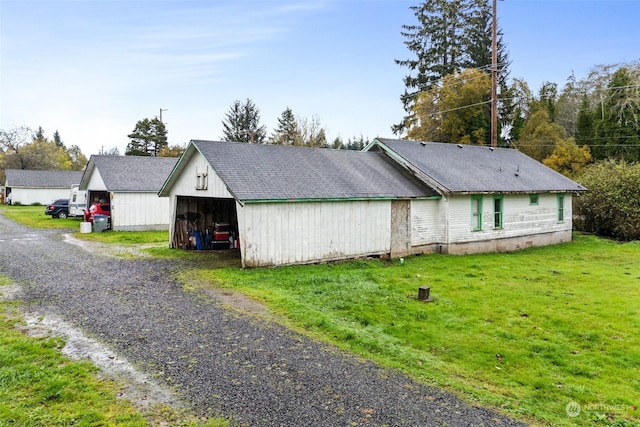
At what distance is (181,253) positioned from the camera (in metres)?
15.9

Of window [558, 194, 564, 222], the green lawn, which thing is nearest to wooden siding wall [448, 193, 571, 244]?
window [558, 194, 564, 222]

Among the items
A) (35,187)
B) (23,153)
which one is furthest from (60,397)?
(23,153)

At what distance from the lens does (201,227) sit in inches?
709

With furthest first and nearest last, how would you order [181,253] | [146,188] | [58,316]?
[146,188] < [181,253] < [58,316]

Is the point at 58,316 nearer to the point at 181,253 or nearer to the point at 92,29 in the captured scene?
the point at 181,253

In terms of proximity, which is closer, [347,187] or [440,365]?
[440,365]

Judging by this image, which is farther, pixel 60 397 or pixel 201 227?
pixel 201 227

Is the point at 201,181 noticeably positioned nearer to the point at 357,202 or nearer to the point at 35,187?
the point at 357,202

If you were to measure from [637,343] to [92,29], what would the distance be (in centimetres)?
1950

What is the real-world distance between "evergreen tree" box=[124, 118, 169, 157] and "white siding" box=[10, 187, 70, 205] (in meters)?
10.8

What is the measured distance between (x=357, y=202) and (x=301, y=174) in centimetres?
219

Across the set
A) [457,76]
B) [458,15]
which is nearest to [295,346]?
[457,76]

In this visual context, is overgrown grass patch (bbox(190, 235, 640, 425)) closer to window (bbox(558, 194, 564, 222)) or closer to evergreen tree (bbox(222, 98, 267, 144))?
window (bbox(558, 194, 564, 222))

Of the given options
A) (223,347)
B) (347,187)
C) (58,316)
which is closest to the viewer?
(223,347)
